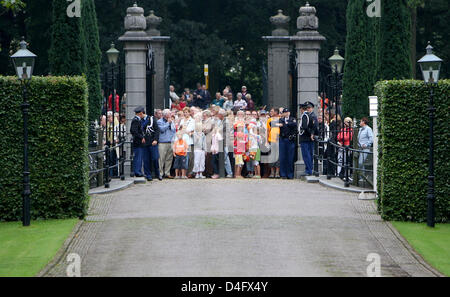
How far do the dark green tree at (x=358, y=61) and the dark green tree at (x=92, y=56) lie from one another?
8828 mm

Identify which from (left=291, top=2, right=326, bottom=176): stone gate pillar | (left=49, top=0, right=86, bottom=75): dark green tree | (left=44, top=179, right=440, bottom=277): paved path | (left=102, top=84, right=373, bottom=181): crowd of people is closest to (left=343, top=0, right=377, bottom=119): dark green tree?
(left=291, top=2, right=326, bottom=176): stone gate pillar

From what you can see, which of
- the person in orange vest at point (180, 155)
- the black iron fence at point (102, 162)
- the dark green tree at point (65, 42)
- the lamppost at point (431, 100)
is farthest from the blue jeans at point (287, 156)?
the lamppost at point (431, 100)

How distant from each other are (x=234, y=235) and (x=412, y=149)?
4286 mm

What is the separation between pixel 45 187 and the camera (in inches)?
770

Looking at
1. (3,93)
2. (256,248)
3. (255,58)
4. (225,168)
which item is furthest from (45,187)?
(255,58)

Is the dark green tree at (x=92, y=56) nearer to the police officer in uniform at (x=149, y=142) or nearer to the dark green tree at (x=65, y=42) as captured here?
Answer: the dark green tree at (x=65, y=42)

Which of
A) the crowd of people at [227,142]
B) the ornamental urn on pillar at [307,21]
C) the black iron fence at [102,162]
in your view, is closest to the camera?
the black iron fence at [102,162]

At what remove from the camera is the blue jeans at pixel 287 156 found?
1054 inches

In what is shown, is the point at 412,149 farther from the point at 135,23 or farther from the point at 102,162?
the point at 135,23

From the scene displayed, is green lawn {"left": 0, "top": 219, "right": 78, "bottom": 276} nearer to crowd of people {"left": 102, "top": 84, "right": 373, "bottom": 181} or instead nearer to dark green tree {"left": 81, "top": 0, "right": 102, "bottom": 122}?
crowd of people {"left": 102, "top": 84, "right": 373, "bottom": 181}

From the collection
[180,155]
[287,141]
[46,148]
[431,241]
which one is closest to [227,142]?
[180,155]

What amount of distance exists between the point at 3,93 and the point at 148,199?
4.29 m

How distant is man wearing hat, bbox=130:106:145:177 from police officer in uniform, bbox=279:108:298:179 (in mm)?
3754

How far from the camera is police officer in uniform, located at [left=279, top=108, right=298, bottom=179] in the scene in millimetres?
26672
